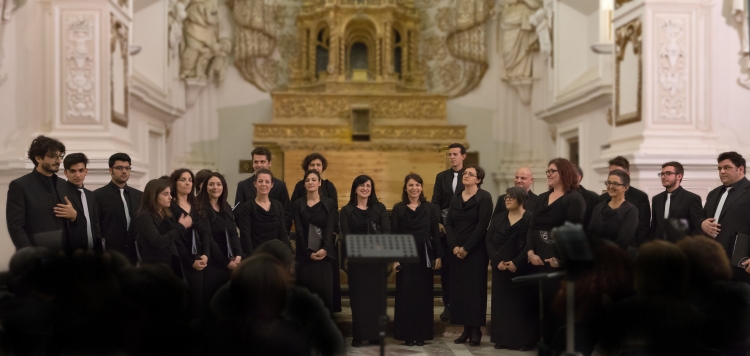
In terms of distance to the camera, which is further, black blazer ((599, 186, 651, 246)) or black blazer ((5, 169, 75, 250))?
black blazer ((599, 186, 651, 246))

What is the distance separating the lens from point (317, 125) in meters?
12.1

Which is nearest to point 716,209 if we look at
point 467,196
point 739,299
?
point 467,196

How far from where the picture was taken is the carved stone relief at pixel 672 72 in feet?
25.8

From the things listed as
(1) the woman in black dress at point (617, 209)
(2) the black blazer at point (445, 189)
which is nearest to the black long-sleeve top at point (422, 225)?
(2) the black blazer at point (445, 189)

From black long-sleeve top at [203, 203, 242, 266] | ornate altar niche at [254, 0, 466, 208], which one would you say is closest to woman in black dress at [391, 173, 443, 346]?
black long-sleeve top at [203, 203, 242, 266]

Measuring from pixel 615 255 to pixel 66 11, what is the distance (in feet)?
20.2

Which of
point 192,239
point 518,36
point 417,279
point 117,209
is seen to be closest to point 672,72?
point 417,279

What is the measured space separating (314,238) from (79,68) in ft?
10.8

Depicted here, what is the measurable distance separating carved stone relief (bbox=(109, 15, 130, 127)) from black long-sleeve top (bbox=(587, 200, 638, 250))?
16.6 ft

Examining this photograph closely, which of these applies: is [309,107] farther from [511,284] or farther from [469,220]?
[511,284]

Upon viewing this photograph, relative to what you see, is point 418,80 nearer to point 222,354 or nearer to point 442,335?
point 442,335

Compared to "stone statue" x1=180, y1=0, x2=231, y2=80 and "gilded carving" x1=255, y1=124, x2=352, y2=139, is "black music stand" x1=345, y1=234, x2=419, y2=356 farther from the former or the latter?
"stone statue" x1=180, y1=0, x2=231, y2=80

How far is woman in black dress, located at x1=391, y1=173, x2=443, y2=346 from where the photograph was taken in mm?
6109

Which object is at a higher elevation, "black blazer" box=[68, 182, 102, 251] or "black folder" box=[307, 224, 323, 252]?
"black blazer" box=[68, 182, 102, 251]
